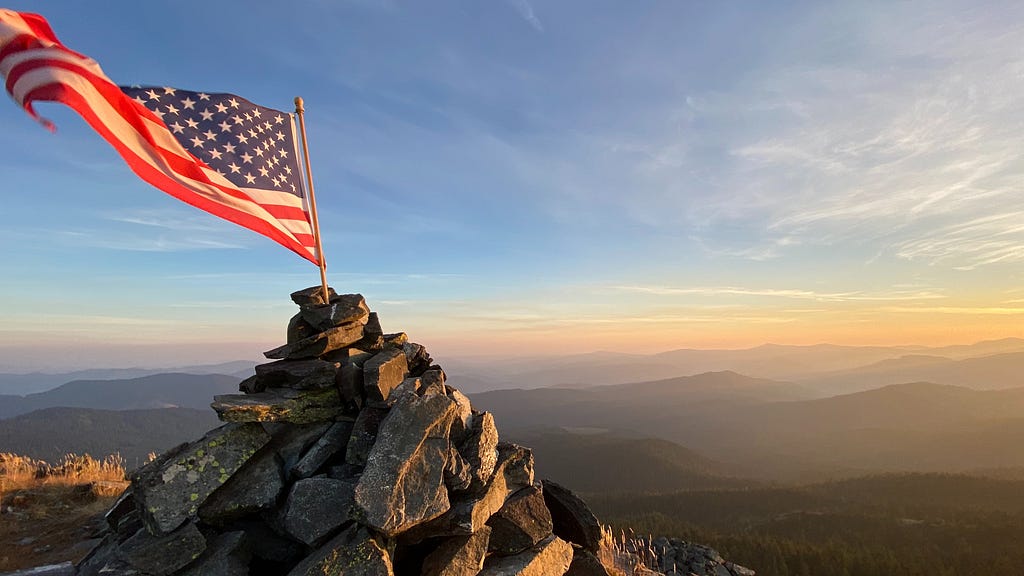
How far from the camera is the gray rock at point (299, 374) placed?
10.4 metres

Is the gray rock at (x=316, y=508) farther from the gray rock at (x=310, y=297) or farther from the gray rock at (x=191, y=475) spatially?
the gray rock at (x=310, y=297)

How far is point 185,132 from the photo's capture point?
10.6 metres

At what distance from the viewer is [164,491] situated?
8328mm

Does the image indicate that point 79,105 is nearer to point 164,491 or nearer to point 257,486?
point 164,491

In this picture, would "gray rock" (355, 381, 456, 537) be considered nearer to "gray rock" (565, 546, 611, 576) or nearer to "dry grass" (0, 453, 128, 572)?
"gray rock" (565, 546, 611, 576)

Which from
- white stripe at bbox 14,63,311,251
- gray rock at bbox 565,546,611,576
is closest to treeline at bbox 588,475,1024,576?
gray rock at bbox 565,546,611,576

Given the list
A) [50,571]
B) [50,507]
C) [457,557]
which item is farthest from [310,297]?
[50,507]

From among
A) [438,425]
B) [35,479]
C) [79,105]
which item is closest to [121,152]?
[79,105]

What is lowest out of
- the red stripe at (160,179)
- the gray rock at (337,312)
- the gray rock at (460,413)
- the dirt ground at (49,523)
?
the dirt ground at (49,523)

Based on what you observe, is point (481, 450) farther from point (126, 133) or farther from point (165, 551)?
point (126, 133)

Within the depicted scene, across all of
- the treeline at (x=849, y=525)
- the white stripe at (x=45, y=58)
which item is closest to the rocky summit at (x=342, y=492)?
the white stripe at (x=45, y=58)

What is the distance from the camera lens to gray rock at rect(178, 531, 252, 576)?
7641 mm

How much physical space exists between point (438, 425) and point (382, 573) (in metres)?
2.54

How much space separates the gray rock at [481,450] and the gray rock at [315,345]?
155 inches
